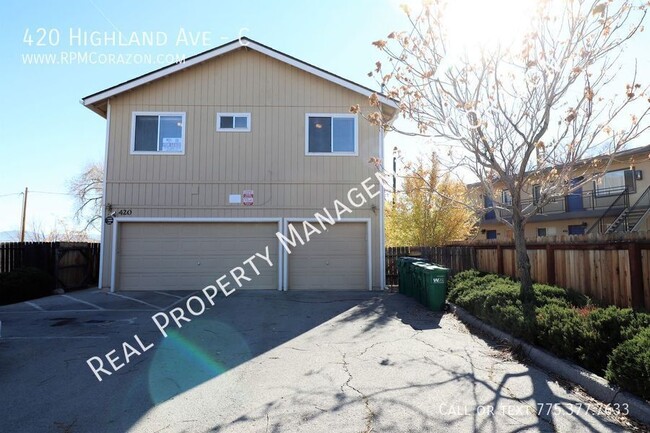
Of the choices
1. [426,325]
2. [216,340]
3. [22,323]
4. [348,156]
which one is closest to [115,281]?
[22,323]

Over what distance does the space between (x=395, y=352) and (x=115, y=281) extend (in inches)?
367

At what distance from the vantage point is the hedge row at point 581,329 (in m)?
4.18

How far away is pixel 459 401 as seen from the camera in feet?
14.3

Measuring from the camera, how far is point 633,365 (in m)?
4.08

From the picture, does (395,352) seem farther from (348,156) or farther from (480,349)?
(348,156)

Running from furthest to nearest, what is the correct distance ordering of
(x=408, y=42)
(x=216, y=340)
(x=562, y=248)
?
(x=562, y=248)
(x=408, y=42)
(x=216, y=340)

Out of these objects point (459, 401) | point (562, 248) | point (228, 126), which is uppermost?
point (228, 126)

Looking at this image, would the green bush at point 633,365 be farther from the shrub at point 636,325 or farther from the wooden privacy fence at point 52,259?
the wooden privacy fence at point 52,259

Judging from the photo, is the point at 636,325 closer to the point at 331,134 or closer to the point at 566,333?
the point at 566,333

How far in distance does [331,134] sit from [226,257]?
4.90m

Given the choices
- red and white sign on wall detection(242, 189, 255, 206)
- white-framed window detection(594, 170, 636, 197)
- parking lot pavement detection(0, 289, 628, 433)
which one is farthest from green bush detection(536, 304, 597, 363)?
white-framed window detection(594, 170, 636, 197)

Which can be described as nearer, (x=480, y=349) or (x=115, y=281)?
(x=480, y=349)

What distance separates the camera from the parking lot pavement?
391 centimetres

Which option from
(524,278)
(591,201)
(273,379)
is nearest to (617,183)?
(591,201)
